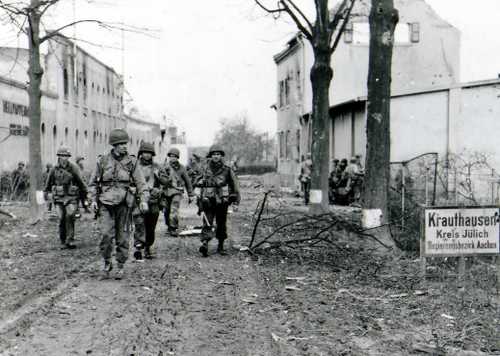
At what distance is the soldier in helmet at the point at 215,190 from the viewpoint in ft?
37.0

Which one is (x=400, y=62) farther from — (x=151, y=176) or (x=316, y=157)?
(x=151, y=176)

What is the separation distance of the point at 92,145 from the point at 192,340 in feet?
130

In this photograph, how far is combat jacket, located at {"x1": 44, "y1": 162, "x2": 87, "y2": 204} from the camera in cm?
1235

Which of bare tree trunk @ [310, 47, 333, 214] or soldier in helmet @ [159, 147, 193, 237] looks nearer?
soldier in helmet @ [159, 147, 193, 237]

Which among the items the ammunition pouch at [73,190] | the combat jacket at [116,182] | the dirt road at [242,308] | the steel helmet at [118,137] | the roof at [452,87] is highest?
the roof at [452,87]

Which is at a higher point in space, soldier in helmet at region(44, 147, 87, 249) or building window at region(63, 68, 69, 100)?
building window at region(63, 68, 69, 100)

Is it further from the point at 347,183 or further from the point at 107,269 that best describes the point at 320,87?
the point at 107,269

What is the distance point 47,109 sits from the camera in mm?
33719

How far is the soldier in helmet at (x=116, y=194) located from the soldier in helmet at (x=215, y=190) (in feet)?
6.69

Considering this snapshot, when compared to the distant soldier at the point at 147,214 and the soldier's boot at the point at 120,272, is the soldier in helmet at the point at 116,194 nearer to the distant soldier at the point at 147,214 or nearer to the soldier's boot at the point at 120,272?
the soldier's boot at the point at 120,272

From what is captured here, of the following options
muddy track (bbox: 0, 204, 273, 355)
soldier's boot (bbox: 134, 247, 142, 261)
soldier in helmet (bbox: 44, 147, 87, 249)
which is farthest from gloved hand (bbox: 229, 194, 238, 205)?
soldier in helmet (bbox: 44, 147, 87, 249)

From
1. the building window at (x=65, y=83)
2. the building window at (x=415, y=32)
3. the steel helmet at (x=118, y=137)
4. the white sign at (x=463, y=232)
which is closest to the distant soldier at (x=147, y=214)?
the steel helmet at (x=118, y=137)

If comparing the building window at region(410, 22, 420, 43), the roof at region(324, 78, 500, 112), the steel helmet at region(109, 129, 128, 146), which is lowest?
the steel helmet at region(109, 129, 128, 146)

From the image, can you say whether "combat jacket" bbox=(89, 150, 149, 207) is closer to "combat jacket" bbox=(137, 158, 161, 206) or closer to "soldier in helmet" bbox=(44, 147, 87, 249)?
"combat jacket" bbox=(137, 158, 161, 206)
